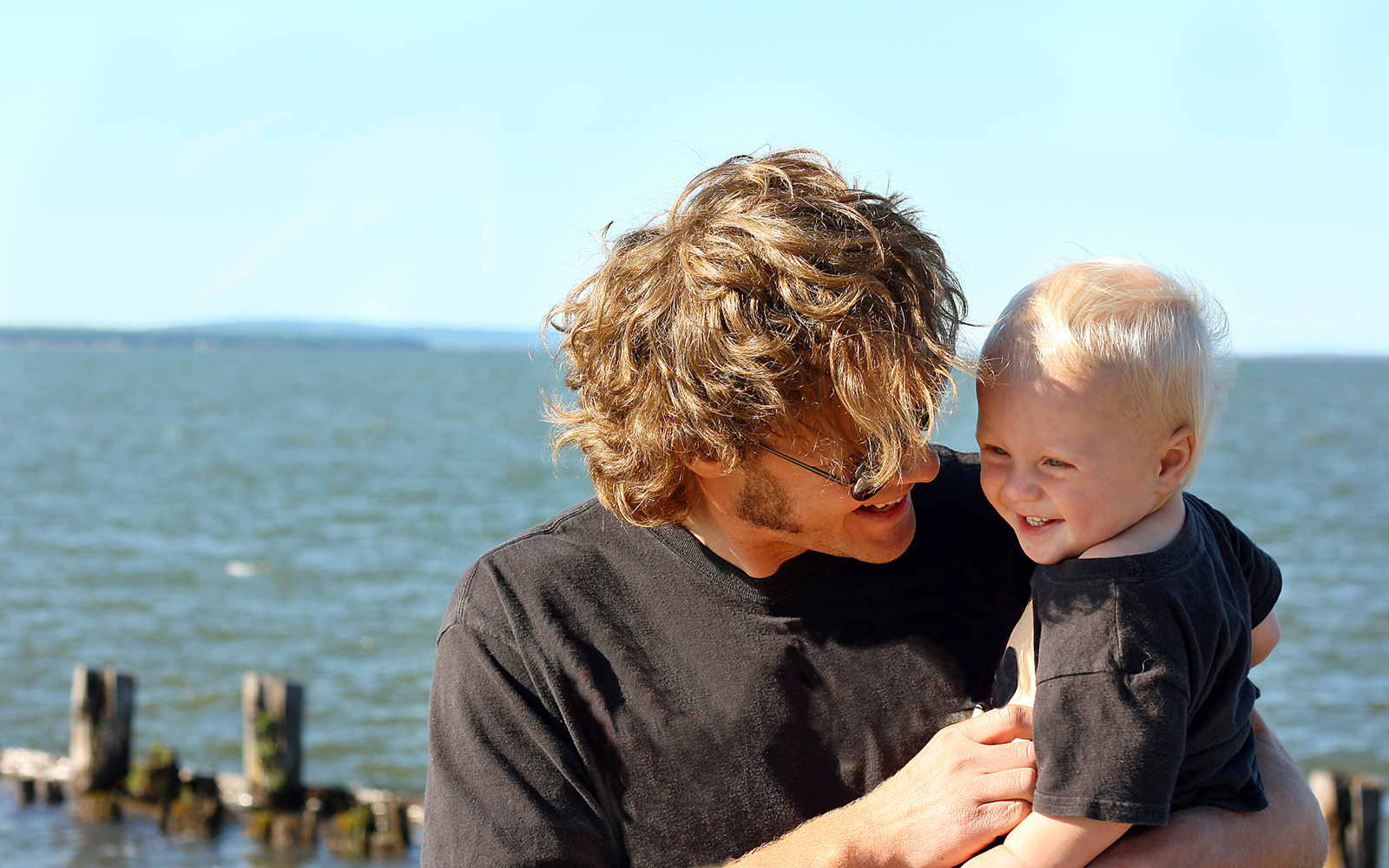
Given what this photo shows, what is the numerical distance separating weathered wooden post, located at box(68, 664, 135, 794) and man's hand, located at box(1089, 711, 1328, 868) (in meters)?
8.69

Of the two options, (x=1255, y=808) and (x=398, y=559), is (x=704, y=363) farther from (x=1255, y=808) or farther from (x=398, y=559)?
(x=398, y=559)

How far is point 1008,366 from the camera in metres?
1.92

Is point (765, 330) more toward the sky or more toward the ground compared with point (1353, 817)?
more toward the sky

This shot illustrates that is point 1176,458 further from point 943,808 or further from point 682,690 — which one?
point 682,690

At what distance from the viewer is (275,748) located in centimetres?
825

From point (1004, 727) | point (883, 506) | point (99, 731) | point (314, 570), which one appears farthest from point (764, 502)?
point (314, 570)

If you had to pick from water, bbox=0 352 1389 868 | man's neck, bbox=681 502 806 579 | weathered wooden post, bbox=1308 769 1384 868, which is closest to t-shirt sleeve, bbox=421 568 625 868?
man's neck, bbox=681 502 806 579

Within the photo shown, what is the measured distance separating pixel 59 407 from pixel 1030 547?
7014 centimetres

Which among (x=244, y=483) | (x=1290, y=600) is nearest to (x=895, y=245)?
(x=1290, y=600)

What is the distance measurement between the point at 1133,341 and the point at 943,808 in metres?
0.83

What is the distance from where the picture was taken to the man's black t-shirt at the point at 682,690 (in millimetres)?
2025

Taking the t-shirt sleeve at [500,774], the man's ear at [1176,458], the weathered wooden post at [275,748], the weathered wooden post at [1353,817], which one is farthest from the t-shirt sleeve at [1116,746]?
the weathered wooden post at [275,748]

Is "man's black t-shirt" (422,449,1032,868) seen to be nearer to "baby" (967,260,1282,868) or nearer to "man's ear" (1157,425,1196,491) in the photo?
"baby" (967,260,1282,868)

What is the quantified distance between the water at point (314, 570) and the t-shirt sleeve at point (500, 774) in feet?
2.04
